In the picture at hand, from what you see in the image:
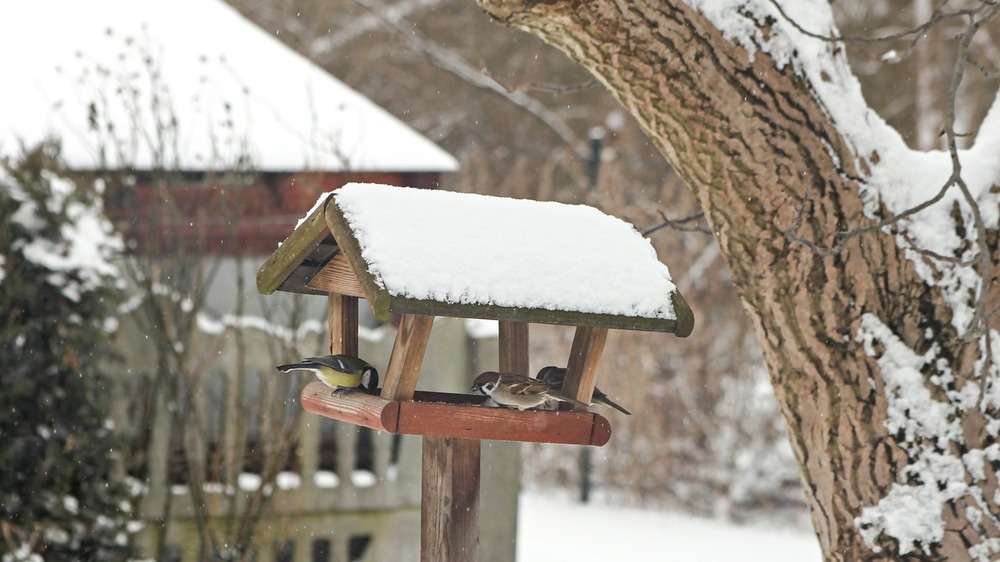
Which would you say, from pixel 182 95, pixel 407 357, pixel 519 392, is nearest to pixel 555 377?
pixel 519 392

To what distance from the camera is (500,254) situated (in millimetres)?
2879

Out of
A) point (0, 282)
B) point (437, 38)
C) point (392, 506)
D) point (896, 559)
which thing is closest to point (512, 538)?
point (392, 506)

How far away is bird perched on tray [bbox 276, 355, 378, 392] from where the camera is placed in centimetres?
305

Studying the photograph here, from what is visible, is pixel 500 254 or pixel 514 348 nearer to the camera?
pixel 500 254

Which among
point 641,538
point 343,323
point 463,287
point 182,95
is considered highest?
point 182,95

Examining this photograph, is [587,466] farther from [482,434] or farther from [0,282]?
[482,434]

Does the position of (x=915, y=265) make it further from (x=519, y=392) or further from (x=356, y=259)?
(x=356, y=259)

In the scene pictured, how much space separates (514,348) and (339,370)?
605 millimetres

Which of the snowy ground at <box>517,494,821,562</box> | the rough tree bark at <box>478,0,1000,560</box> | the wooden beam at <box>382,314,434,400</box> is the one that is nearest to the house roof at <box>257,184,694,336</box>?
the wooden beam at <box>382,314,434,400</box>

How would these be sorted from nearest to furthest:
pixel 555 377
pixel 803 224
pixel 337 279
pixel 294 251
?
pixel 294 251, pixel 337 279, pixel 555 377, pixel 803 224

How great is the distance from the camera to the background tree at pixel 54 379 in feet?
18.2

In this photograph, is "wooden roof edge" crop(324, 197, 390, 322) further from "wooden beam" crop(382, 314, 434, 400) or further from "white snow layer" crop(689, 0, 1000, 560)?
"white snow layer" crop(689, 0, 1000, 560)

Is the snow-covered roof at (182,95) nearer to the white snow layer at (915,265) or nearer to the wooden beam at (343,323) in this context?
the wooden beam at (343,323)

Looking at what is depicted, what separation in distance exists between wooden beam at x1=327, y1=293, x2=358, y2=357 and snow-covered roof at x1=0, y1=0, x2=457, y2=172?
10.5ft
